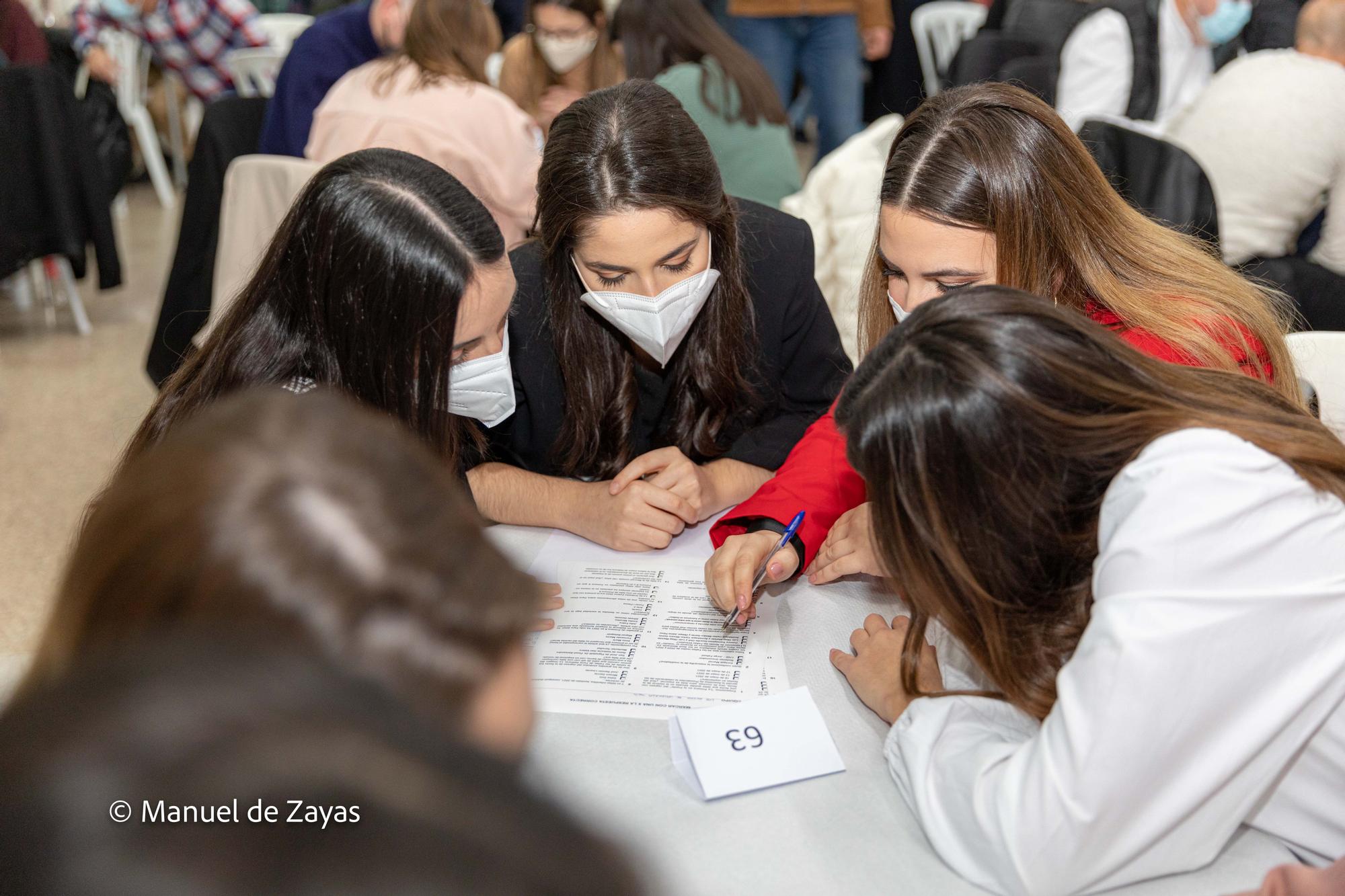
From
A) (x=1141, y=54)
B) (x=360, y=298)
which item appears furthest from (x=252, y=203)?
(x=1141, y=54)

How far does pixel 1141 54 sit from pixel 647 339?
2727mm

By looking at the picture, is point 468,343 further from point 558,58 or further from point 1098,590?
point 558,58

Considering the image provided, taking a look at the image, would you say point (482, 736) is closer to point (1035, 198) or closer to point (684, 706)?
point (684, 706)

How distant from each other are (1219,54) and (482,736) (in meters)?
4.10

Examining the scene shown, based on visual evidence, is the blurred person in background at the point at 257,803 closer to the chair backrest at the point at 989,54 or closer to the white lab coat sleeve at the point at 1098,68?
the white lab coat sleeve at the point at 1098,68

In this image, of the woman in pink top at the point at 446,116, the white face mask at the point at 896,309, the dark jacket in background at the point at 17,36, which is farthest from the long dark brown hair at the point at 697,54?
the dark jacket in background at the point at 17,36

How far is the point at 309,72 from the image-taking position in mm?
3117

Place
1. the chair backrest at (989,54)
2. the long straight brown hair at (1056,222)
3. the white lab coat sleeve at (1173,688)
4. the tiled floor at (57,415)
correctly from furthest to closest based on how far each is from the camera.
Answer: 1. the chair backrest at (989,54)
2. the tiled floor at (57,415)
3. the long straight brown hair at (1056,222)
4. the white lab coat sleeve at (1173,688)

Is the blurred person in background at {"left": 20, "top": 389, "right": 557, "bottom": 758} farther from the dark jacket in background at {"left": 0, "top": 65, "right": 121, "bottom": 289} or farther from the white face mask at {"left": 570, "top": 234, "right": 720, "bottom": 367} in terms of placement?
the dark jacket in background at {"left": 0, "top": 65, "right": 121, "bottom": 289}

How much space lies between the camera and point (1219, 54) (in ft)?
12.3

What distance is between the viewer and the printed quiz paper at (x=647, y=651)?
1.13 meters

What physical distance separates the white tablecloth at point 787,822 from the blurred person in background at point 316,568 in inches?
13.2

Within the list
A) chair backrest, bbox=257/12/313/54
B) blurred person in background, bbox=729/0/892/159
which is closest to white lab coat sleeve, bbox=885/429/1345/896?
blurred person in background, bbox=729/0/892/159

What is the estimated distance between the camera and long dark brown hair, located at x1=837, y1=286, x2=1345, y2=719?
0.91 m
